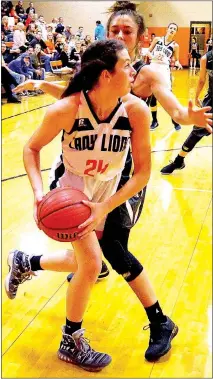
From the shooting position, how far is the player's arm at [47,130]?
1.97m

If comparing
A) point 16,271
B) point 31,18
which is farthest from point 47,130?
point 31,18

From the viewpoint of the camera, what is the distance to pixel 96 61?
1925 mm

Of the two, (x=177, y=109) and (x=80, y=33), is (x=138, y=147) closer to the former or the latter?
(x=177, y=109)

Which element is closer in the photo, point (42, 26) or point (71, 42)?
point (71, 42)

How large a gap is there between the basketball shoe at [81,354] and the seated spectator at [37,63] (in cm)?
838

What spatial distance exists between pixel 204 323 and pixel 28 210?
1.92 m

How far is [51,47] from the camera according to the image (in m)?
10.4

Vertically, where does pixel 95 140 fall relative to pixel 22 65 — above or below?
above

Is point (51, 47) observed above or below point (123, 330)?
above

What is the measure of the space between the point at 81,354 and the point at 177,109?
1.12 m

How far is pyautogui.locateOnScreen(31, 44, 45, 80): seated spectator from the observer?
399 inches

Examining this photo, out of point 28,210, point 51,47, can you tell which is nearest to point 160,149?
point 28,210

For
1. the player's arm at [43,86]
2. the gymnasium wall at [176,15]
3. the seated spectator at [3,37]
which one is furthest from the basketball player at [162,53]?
the player's arm at [43,86]

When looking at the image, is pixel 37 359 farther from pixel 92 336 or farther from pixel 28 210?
pixel 28 210
